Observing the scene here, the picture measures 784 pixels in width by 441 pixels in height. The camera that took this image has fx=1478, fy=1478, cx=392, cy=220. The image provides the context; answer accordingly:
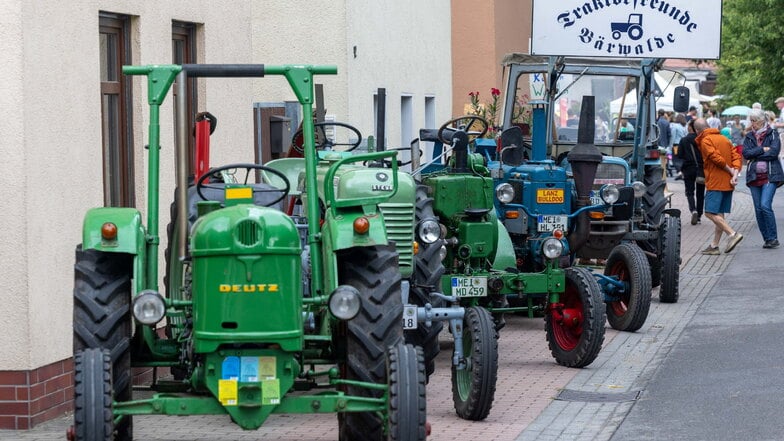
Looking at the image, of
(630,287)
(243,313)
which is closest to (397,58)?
(630,287)

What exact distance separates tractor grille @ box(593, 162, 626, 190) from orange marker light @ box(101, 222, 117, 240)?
9218 millimetres

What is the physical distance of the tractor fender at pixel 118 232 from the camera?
24.6ft

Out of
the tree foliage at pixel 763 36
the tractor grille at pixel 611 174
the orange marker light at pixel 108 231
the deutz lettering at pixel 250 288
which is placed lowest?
the deutz lettering at pixel 250 288

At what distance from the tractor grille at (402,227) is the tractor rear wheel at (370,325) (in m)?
2.53

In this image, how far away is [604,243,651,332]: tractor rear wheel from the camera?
13.6 meters

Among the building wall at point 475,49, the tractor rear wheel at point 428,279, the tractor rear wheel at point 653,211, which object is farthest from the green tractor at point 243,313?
the building wall at point 475,49

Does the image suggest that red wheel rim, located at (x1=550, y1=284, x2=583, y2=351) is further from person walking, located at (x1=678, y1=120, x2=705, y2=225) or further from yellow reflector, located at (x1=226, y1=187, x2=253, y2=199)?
person walking, located at (x1=678, y1=120, x2=705, y2=225)

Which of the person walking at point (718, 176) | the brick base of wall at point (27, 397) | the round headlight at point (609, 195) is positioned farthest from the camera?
the person walking at point (718, 176)

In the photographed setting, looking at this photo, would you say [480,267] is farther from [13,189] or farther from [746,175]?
[746,175]

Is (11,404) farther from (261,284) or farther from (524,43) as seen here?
(524,43)

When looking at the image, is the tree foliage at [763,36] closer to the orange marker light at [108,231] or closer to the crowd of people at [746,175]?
the crowd of people at [746,175]

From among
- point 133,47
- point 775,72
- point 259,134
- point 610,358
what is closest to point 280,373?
point 133,47

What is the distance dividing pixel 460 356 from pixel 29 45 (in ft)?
11.1

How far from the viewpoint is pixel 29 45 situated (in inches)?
363
